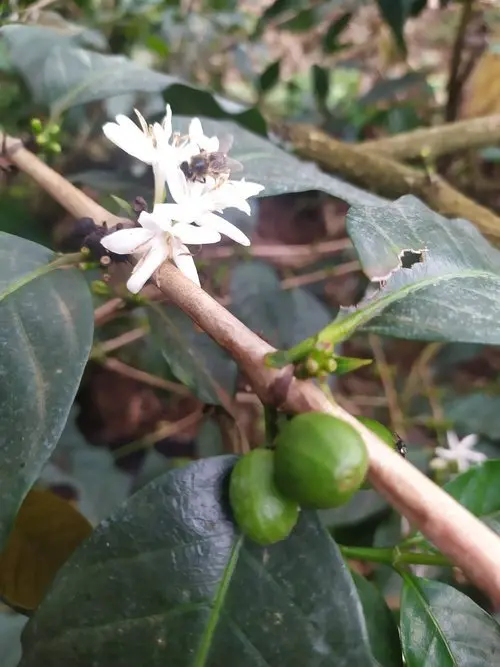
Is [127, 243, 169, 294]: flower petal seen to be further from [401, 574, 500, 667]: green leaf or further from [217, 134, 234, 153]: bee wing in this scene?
[401, 574, 500, 667]: green leaf

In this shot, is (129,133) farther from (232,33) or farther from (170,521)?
(232,33)

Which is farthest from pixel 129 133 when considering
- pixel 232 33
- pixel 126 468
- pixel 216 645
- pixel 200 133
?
pixel 232 33

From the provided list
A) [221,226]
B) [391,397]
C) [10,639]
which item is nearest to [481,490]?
[221,226]

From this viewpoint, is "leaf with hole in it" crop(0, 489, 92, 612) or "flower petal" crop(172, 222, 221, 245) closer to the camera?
"flower petal" crop(172, 222, 221, 245)

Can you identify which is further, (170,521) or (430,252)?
(430,252)

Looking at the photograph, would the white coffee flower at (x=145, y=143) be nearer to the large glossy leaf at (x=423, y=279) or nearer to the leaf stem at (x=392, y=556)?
the large glossy leaf at (x=423, y=279)

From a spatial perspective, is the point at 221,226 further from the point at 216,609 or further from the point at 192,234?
the point at 216,609

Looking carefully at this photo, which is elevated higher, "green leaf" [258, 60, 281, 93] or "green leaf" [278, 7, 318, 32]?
"green leaf" [278, 7, 318, 32]

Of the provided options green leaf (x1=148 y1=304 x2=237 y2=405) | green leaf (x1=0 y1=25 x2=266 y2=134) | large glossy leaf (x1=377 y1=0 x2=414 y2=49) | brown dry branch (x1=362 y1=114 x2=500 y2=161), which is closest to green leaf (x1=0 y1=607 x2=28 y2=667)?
green leaf (x1=148 y1=304 x2=237 y2=405)
